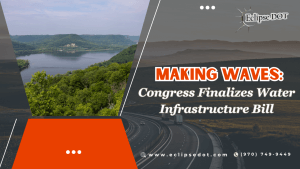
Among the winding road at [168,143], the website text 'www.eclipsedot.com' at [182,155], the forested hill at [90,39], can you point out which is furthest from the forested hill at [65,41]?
the website text 'www.eclipsedot.com' at [182,155]

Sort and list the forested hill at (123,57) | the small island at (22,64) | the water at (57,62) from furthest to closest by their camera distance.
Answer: the forested hill at (123,57) → the small island at (22,64) → the water at (57,62)

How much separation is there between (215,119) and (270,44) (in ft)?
5.36

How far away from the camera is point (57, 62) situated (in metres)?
3.47

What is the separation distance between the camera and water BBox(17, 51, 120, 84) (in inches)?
134

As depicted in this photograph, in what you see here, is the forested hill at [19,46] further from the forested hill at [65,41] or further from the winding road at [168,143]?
the winding road at [168,143]

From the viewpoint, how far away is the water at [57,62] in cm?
341

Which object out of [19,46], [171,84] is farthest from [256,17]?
[19,46]

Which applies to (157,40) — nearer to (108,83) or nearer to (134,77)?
(134,77)

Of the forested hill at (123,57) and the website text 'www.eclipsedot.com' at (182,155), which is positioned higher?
the forested hill at (123,57)

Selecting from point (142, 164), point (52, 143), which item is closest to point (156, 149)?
point (142, 164)

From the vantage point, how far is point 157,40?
3.49m

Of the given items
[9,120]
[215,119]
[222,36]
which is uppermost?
[222,36]

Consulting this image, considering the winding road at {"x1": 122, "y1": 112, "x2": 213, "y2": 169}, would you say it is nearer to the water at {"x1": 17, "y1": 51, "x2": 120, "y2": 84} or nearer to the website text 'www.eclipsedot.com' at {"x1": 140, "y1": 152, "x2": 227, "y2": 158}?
the website text 'www.eclipsedot.com' at {"x1": 140, "y1": 152, "x2": 227, "y2": 158}

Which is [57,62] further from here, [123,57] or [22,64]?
[123,57]
